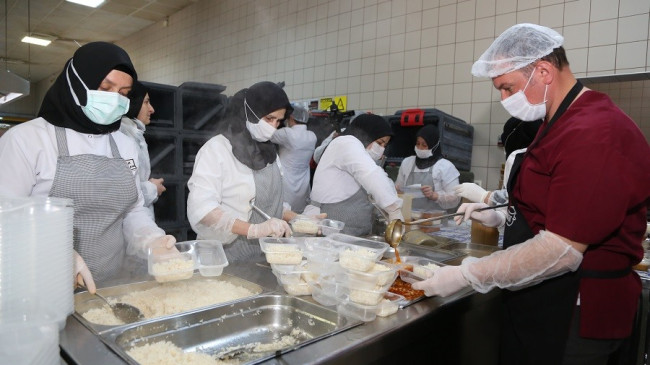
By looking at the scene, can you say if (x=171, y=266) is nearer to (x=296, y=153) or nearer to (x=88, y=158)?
(x=88, y=158)

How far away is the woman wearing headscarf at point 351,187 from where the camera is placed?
289cm

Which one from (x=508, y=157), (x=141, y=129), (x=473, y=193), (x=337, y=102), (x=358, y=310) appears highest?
(x=337, y=102)

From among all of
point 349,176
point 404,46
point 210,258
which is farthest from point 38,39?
point 210,258

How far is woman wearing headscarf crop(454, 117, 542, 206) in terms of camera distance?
2.50 metres

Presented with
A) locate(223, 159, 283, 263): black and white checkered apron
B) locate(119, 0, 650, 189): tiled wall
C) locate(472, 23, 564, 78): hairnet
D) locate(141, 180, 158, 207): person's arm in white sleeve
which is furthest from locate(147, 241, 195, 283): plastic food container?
locate(119, 0, 650, 189): tiled wall

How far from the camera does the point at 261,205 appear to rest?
7.62 feet

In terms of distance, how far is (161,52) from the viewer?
9367 mm

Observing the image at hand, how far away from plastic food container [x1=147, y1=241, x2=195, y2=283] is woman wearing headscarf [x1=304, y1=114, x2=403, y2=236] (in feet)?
5.23

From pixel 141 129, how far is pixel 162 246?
6.57 ft

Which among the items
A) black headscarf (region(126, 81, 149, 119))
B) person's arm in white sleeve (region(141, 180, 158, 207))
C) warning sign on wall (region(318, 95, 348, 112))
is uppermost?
warning sign on wall (region(318, 95, 348, 112))

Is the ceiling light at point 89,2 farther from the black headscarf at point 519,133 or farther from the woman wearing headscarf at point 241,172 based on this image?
the black headscarf at point 519,133

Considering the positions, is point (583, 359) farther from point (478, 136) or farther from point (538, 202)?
point (478, 136)

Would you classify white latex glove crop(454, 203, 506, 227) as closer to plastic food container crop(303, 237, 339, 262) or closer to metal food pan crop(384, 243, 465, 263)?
metal food pan crop(384, 243, 465, 263)

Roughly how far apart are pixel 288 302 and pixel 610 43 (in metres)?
3.87
